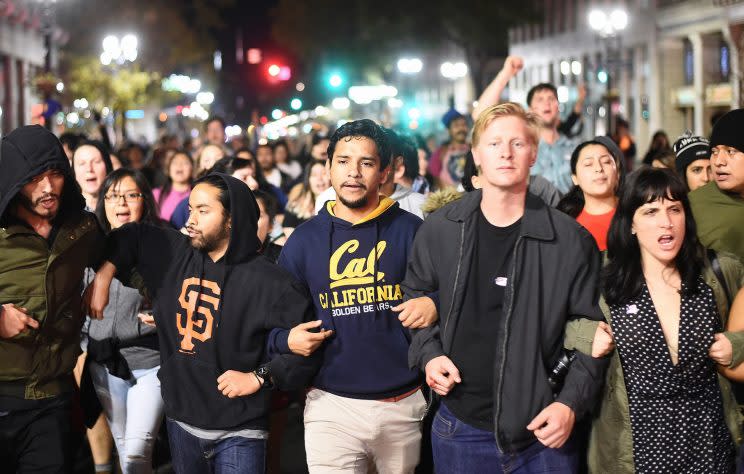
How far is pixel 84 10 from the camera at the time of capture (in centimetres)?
5109

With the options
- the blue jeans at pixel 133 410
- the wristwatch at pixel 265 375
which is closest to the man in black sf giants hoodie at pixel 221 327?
the wristwatch at pixel 265 375

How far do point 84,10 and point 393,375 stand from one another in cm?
4978

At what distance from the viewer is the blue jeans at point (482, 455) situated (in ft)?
14.6

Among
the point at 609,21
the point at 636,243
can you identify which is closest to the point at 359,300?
the point at 636,243

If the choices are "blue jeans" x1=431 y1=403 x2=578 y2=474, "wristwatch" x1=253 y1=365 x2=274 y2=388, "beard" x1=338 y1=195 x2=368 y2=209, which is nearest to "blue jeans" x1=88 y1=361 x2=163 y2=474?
"wristwatch" x1=253 y1=365 x2=274 y2=388

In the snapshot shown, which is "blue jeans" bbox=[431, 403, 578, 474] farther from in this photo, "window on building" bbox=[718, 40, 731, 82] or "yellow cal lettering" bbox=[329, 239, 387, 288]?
"window on building" bbox=[718, 40, 731, 82]

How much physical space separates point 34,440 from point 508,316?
254 centimetres

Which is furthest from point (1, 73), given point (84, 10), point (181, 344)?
point (181, 344)

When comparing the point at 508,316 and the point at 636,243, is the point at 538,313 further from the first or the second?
the point at 636,243

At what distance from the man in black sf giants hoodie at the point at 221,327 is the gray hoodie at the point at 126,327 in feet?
4.03

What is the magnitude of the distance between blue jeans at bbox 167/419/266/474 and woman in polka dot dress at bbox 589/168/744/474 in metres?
1.69

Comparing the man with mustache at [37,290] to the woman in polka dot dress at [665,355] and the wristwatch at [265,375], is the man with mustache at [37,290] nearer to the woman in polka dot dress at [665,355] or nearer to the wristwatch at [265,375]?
the wristwatch at [265,375]

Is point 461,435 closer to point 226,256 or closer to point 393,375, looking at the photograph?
point 393,375

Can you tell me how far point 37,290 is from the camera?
5.04 metres
